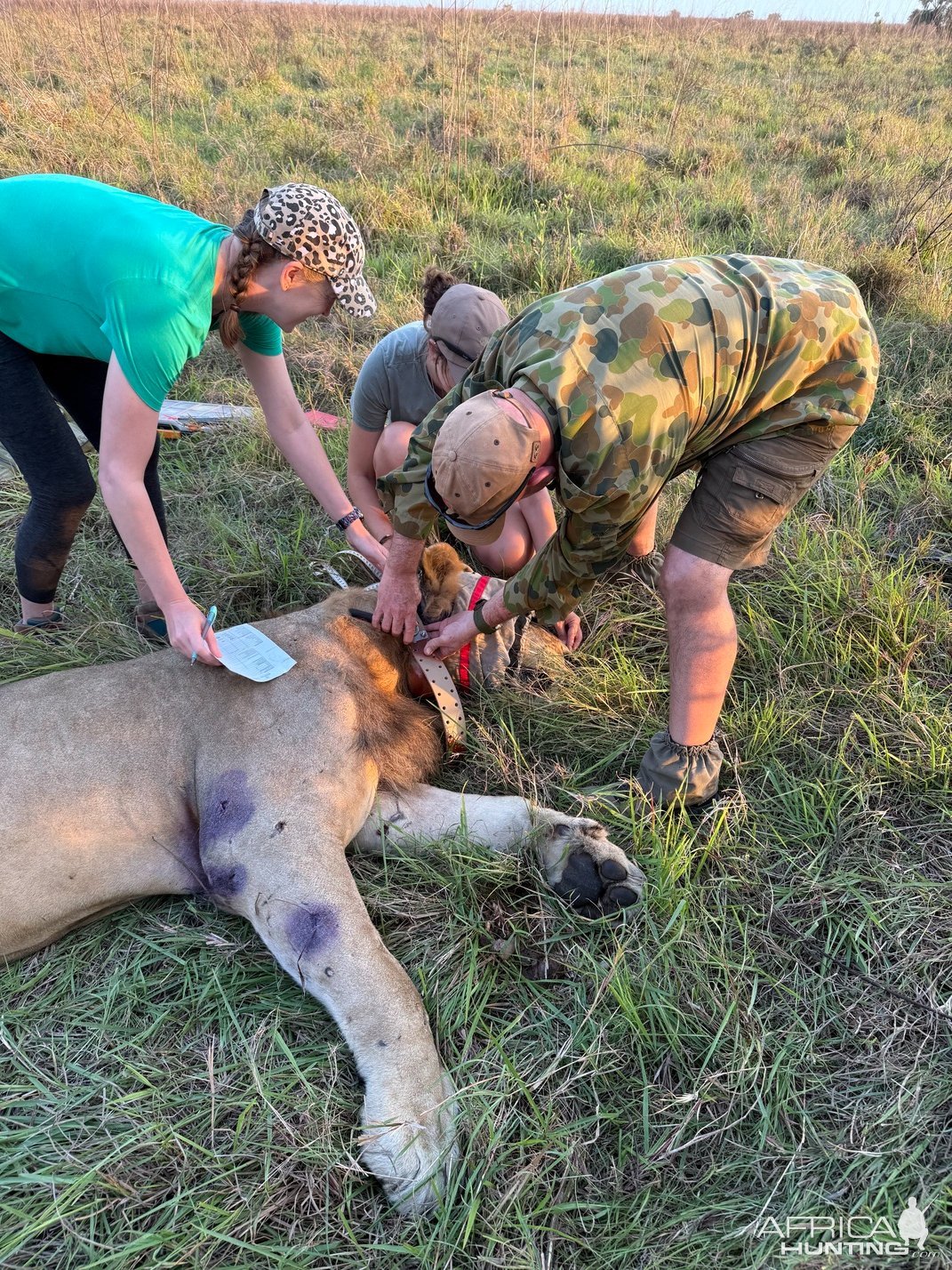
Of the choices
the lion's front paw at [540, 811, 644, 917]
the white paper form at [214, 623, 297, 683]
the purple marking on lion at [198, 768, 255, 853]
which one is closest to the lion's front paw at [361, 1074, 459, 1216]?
the lion's front paw at [540, 811, 644, 917]

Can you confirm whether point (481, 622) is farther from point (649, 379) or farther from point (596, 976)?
point (596, 976)

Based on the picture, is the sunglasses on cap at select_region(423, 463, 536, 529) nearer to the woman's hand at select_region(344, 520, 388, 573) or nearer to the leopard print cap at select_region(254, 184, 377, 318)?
the leopard print cap at select_region(254, 184, 377, 318)

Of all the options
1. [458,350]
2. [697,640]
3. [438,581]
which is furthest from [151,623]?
[697,640]

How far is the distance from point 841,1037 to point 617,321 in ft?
6.75

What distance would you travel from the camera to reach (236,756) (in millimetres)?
Answer: 2658

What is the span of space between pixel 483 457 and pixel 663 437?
568mm

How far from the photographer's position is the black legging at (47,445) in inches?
121

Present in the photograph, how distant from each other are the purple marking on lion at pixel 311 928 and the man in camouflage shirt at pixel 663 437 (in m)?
1.09

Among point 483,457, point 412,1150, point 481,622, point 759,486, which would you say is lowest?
point 412,1150

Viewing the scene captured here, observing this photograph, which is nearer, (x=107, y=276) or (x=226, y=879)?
(x=226, y=879)

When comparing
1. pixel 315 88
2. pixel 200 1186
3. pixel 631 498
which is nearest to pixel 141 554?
pixel 631 498

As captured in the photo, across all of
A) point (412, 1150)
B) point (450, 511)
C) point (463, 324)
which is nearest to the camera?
point (412, 1150)

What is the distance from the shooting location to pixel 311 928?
7.70 ft

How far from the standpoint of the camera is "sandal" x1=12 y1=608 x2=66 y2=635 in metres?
3.60
